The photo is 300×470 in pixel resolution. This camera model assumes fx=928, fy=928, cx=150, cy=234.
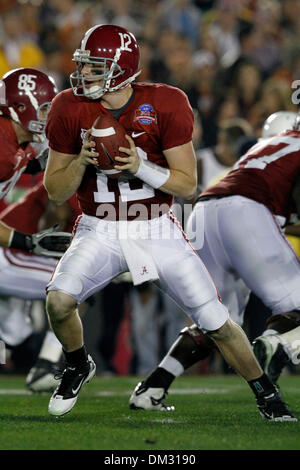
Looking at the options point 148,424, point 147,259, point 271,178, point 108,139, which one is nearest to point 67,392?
point 148,424

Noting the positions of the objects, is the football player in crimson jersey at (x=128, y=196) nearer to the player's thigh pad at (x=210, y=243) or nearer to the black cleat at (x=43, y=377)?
the player's thigh pad at (x=210, y=243)

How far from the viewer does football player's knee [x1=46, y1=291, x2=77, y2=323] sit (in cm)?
389

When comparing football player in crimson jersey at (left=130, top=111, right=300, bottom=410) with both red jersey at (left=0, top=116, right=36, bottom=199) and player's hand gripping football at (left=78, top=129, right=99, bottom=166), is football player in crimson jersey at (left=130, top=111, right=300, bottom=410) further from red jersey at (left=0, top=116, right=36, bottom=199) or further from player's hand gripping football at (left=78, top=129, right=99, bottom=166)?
player's hand gripping football at (left=78, top=129, right=99, bottom=166)

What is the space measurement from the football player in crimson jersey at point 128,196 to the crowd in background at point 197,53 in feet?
8.92

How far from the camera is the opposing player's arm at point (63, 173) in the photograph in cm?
392

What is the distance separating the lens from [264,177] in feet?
15.7

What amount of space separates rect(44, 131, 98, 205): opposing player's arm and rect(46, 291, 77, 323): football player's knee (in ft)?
1.45

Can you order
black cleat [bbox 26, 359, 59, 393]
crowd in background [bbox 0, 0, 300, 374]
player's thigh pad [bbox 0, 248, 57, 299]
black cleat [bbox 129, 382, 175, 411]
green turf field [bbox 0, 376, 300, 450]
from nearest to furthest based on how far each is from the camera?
green turf field [bbox 0, 376, 300, 450] < black cleat [bbox 129, 382, 175, 411] < black cleat [bbox 26, 359, 59, 393] < player's thigh pad [bbox 0, 248, 57, 299] < crowd in background [bbox 0, 0, 300, 374]

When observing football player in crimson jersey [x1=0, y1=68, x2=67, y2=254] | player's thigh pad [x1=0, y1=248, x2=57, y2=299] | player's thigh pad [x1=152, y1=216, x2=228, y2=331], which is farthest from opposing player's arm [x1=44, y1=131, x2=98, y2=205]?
player's thigh pad [x1=0, y1=248, x2=57, y2=299]

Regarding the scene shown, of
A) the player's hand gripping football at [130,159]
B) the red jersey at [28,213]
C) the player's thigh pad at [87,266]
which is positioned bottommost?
the red jersey at [28,213]

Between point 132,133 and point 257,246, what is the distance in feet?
3.25

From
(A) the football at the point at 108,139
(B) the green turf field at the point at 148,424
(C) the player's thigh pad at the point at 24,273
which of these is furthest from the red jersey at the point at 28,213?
(A) the football at the point at 108,139

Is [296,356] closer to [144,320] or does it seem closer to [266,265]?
[266,265]

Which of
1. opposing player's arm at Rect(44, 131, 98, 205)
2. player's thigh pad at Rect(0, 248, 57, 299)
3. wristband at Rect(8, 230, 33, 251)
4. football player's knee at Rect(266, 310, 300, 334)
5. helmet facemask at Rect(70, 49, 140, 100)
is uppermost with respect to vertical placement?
helmet facemask at Rect(70, 49, 140, 100)
